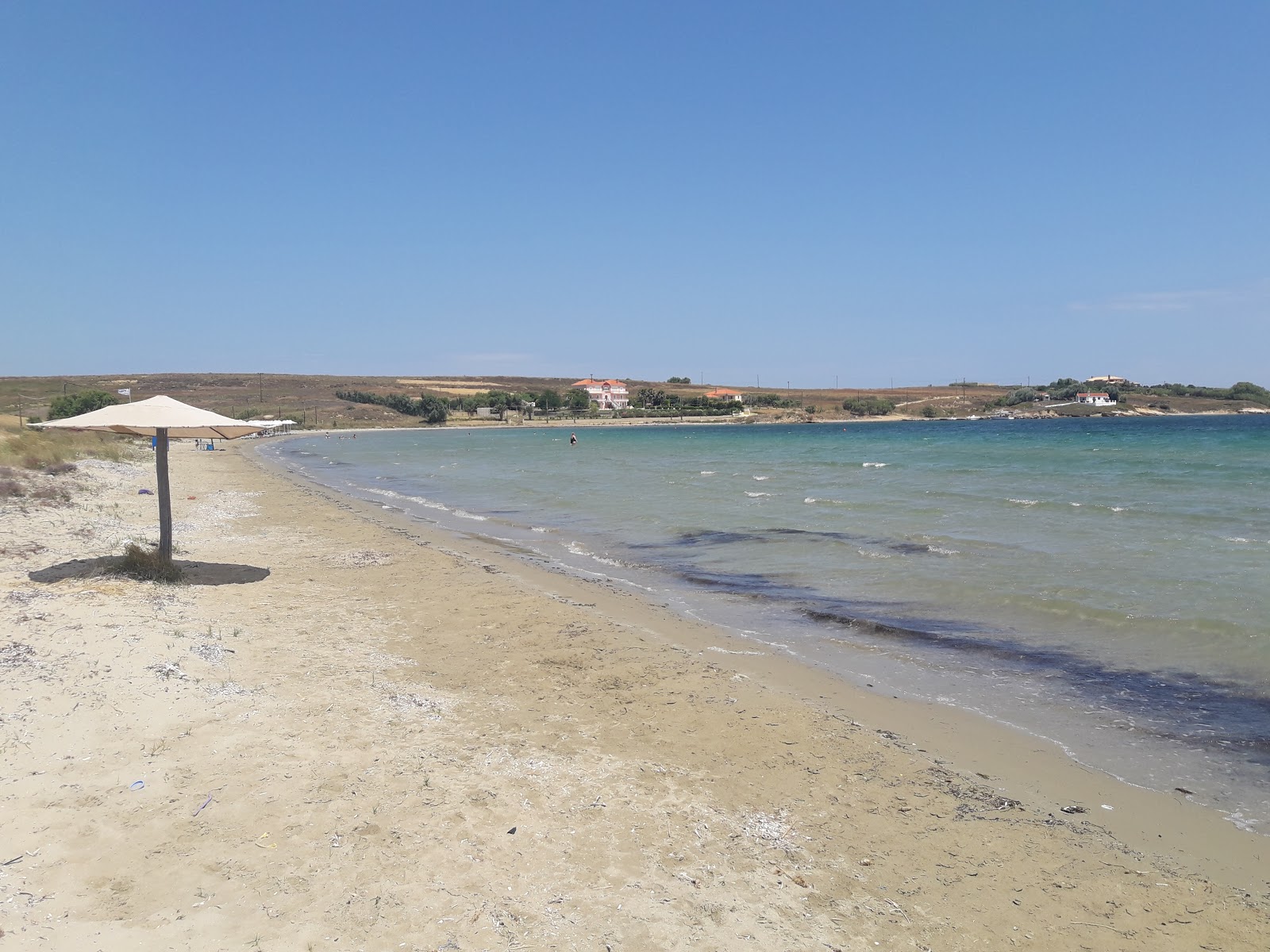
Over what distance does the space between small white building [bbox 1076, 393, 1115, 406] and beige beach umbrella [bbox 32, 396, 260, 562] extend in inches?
6291

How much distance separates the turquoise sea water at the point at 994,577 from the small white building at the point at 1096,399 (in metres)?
129

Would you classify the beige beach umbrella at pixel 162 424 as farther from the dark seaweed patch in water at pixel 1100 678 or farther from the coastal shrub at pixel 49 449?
the coastal shrub at pixel 49 449

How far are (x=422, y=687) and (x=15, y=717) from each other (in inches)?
106

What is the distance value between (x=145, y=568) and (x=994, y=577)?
459 inches

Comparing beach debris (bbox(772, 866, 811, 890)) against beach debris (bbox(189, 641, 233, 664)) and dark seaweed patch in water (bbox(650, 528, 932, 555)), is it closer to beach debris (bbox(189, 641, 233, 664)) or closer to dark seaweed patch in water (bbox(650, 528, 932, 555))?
beach debris (bbox(189, 641, 233, 664))

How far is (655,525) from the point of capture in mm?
18328

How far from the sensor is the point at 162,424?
Answer: 377 inches

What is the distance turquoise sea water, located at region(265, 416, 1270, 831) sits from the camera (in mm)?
6746

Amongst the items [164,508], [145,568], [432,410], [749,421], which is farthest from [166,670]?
[749,421]

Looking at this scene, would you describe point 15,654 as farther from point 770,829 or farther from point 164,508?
point 770,829

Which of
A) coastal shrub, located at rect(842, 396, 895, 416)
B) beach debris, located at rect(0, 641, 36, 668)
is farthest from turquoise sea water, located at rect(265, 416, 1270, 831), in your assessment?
coastal shrub, located at rect(842, 396, 895, 416)

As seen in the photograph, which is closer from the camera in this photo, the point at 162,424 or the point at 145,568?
the point at 162,424

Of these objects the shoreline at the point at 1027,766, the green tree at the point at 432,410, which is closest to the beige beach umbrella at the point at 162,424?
the shoreline at the point at 1027,766

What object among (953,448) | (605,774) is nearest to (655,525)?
(605,774)
